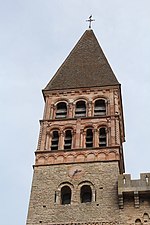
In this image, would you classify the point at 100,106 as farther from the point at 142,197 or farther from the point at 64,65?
the point at 142,197

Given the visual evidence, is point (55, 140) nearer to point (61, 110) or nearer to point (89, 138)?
point (89, 138)

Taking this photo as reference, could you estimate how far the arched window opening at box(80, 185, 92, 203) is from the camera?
90.0 ft

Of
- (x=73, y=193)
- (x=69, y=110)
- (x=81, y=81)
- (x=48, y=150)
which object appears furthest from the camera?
(x=81, y=81)

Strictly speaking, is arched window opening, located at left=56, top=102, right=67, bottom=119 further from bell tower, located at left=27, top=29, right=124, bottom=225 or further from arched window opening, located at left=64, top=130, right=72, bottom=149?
arched window opening, located at left=64, top=130, right=72, bottom=149

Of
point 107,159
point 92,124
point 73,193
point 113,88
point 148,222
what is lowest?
point 148,222

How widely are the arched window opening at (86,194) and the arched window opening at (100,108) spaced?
6.01m

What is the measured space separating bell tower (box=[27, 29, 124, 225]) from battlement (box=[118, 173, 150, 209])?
503 mm

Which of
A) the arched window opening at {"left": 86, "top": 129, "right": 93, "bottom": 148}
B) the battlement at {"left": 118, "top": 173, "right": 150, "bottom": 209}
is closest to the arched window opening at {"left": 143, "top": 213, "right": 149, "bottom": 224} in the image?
the battlement at {"left": 118, "top": 173, "right": 150, "bottom": 209}

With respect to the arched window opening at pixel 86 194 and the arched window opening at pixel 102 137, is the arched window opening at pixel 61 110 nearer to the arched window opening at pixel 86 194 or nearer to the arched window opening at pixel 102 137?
the arched window opening at pixel 102 137

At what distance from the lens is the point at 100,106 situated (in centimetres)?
3297

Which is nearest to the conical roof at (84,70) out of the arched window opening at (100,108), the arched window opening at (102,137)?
the arched window opening at (100,108)

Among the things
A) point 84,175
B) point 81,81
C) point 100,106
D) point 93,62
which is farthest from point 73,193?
point 93,62

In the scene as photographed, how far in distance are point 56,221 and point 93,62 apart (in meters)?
14.8

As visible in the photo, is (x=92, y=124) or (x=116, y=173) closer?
(x=116, y=173)
